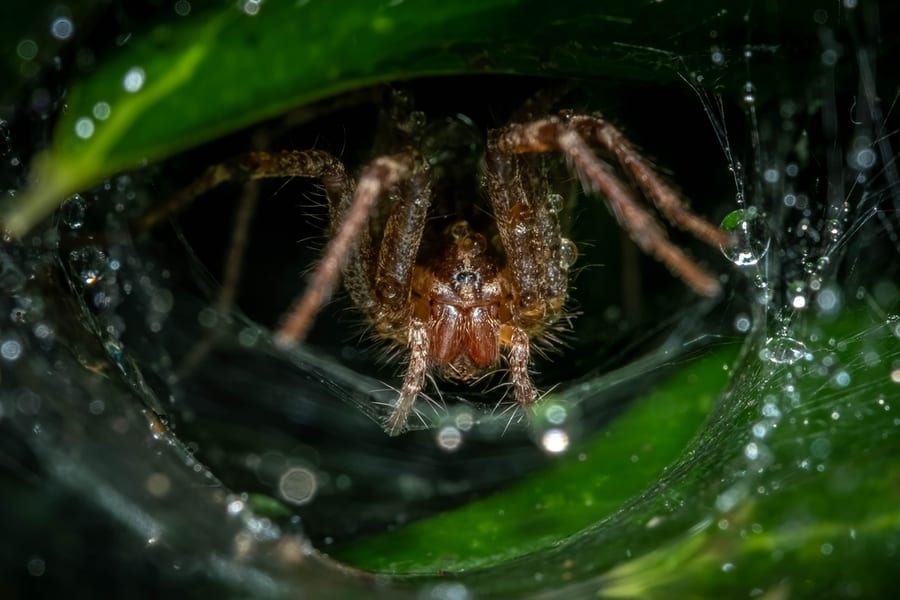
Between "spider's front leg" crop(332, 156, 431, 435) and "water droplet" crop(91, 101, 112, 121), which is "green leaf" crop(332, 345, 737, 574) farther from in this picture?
"water droplet" crop(91, 101, 112, 121)

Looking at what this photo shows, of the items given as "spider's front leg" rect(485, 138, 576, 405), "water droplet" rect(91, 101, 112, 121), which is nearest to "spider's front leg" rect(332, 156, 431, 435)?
"spider's front leg" rect(485, 138, 576, 405)

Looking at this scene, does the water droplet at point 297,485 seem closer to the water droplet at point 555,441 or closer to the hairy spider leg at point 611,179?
the water droplet at point 555,441

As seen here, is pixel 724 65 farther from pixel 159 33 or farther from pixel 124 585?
pixel 124 585

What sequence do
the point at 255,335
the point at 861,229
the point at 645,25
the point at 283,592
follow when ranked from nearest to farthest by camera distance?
the point at 283,592 < the point at 645,25 < the point at 861,229 < the point at 255,335

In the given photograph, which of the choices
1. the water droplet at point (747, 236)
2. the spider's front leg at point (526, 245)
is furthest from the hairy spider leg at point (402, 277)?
the water droplet at point (747, 236)

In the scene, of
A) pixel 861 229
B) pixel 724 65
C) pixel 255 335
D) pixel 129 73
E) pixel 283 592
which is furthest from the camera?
pixel 255 335

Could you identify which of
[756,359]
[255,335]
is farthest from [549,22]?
[255,335]

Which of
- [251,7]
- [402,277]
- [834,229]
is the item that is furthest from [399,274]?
[834,229]

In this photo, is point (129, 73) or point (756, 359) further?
point (756, 359)
